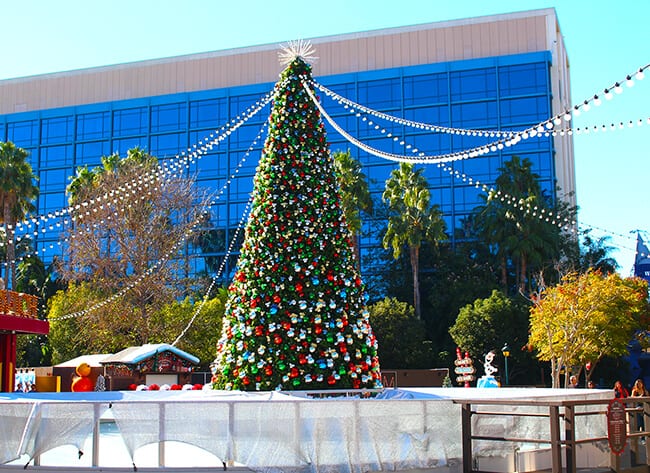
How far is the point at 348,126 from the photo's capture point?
6406cm

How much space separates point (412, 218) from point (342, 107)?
18.8 metres

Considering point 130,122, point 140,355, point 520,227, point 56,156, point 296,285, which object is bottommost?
point 140,355

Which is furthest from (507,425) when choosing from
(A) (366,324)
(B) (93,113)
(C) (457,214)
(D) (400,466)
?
(B) (93,113)

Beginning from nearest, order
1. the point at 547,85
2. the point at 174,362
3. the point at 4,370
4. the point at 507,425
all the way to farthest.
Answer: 1. the point at 507,425
2. the point at 4,370
3. the point at 174,362
4. the point at 547,85

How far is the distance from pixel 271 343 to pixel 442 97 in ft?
164

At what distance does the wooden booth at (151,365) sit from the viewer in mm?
30000

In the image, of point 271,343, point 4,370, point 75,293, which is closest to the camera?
point 271,343

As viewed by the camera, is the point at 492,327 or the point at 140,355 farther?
the point at 492,327

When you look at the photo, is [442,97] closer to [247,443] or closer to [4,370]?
[4,370]

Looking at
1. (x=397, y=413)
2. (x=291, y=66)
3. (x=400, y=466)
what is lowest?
(x=400, y=466)

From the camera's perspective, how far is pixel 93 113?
231 feet

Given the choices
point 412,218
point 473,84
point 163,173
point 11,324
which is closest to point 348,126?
point 473,84

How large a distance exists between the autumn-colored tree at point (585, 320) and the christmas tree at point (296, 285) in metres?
20.4

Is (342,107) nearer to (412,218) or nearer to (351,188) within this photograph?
(412,218)
